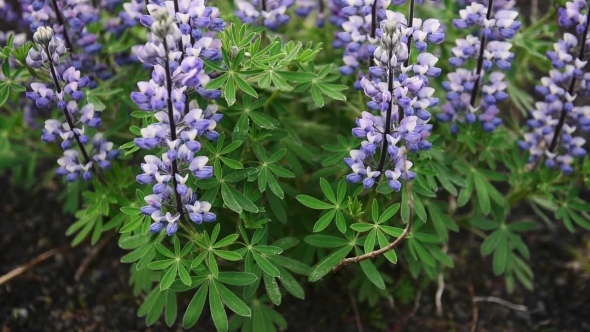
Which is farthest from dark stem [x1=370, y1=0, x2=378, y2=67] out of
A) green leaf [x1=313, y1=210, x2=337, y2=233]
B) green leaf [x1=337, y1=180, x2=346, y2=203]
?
green leaf [x1=313, y1=210, x2=337, y2=233]

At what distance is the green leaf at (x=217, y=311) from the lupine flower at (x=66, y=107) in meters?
0.78

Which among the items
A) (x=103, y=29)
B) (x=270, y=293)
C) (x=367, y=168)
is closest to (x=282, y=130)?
(x=367, y=168)

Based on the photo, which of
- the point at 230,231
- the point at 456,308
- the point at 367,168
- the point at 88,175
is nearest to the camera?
the point at 367,168

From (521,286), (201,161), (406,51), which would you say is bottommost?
(521,286)

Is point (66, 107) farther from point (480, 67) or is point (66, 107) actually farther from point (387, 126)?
point (480, 67)

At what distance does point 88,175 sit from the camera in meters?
2.82

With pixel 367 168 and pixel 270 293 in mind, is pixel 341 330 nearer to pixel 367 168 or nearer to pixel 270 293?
pixel 270 293

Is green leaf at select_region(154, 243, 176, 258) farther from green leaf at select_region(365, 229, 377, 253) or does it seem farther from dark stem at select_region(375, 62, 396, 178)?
dark stem at select_region(375, 62, 396, 178)

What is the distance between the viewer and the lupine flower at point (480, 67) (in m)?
2.78

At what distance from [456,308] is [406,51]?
6.10 feet

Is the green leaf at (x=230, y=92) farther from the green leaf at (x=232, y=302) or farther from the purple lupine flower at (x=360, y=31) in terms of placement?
the green leaf at (x=232, y=302)

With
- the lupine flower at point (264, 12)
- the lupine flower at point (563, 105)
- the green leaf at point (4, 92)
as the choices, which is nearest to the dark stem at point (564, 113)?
the lupine flower at point (563, 105)

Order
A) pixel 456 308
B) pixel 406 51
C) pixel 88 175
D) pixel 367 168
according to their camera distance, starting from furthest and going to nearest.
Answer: pixel 456 308 → pixel 88 175 → pixel 367 168 → pixel 406 51

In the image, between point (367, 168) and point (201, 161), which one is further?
point (367, 168)
